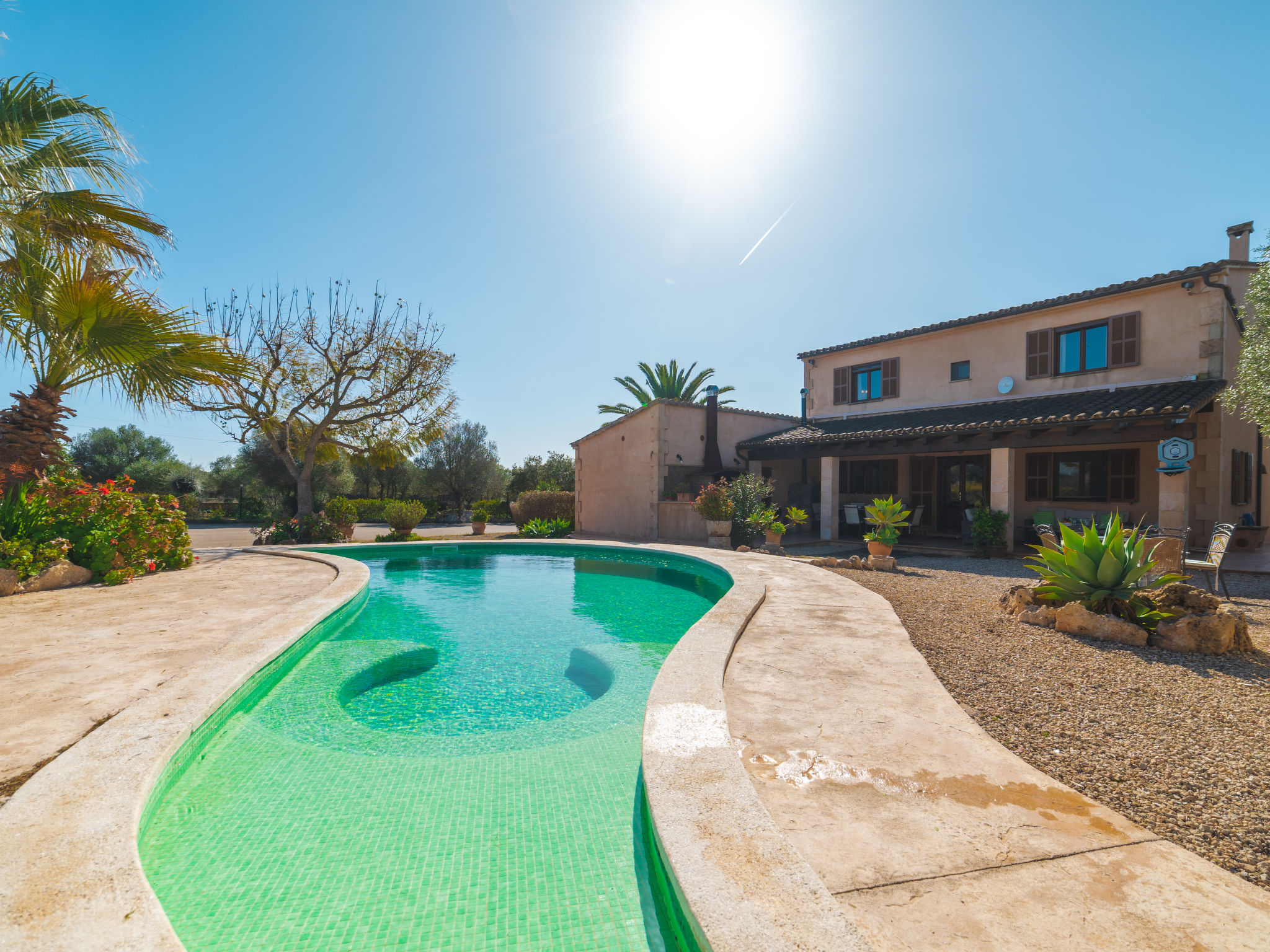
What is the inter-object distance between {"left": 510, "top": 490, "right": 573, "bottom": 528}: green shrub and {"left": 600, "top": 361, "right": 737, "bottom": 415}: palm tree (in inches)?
357

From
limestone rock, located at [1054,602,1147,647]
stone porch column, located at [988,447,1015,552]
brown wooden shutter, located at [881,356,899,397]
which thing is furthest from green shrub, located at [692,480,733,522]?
limestone rock, located at [1054,602,1147,647]

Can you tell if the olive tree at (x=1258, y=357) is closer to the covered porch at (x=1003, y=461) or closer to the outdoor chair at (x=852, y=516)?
the covered porch at (x=1003, y=461)

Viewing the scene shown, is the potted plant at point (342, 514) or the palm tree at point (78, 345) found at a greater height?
the palm tree at point (78, 345)

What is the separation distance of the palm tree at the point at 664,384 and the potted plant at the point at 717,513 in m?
14.9

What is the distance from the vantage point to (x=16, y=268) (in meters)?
5.96

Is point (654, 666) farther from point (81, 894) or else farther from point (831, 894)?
point (81, 894)

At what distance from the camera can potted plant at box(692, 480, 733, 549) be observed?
12.9 metres

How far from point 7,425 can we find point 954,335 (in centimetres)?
1844

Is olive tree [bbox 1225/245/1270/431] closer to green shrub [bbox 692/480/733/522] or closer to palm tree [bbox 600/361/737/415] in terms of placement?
green shrub [bbox 692/480/733/522]

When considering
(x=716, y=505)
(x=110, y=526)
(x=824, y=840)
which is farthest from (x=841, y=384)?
(x=110, y=526)

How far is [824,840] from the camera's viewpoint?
6.60ft

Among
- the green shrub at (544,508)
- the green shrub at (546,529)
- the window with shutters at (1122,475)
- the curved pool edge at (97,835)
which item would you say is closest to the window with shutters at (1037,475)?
the window with shutters at (1122,475)

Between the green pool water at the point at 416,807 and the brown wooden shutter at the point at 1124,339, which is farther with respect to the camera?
the brown wooden shutter at the point at 1124,339

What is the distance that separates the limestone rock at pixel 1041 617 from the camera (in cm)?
523
